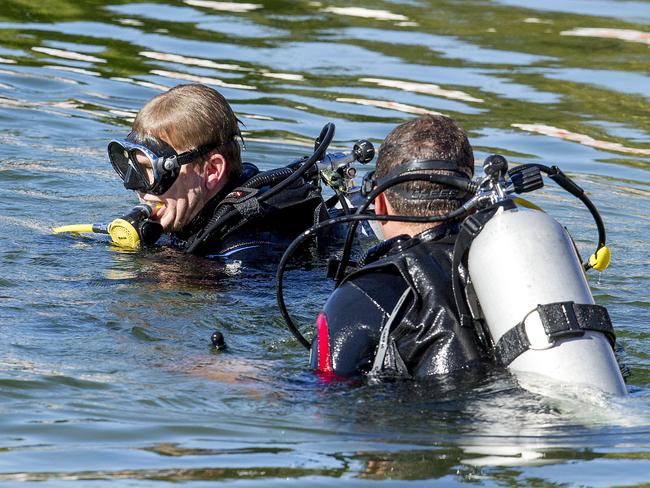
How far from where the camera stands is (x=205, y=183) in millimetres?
5750

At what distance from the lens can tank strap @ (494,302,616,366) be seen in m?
3.49

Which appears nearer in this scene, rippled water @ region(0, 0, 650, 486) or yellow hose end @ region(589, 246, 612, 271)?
rippled water @ region(0, 0, 650, 486)

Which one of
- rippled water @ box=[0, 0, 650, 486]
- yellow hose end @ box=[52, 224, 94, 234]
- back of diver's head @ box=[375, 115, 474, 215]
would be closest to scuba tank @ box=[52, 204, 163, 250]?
rippled water @ box=[0, 0, 650, 486]

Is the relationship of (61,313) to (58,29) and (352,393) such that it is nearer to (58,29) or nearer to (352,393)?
(352,393)

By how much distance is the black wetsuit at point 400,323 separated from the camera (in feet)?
12.3

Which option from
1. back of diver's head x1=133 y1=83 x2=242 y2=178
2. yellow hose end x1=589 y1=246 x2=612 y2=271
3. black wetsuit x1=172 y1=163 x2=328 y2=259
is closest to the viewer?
yellow hose end x1=589 y1=246 x2=612 y2=271

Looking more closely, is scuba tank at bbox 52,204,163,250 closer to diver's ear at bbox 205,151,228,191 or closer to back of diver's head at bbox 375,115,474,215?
diver's ear at bbox 205,151,228,191

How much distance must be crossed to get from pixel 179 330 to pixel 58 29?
303 inches

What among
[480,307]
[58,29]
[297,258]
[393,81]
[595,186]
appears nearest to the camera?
[480,307]

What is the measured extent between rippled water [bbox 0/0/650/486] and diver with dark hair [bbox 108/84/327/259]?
0.57 feet

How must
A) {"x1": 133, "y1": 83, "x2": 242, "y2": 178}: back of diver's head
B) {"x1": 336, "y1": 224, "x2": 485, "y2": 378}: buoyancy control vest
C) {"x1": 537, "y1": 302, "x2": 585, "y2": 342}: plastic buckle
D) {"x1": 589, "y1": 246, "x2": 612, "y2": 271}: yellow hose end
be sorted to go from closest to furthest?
{"x1": 537, "y1": 302, "x2": 585, "y2": 342}: plastic buckle → {"x1": 336, "y1": 224, "x2": 485, "y2": 378}: buoyancy control vest → {"x1": 589, "y1": 246, "x2": 612, "y2": 271}: yellow hose end → {"x1": 133, "y1": 83, "x2": 242, "y2": 178}: back of diver's head

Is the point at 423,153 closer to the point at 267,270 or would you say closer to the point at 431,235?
the point at 431,235

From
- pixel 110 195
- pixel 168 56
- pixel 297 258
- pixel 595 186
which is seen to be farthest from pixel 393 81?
pixel 297 258

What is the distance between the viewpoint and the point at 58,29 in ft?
39.1
